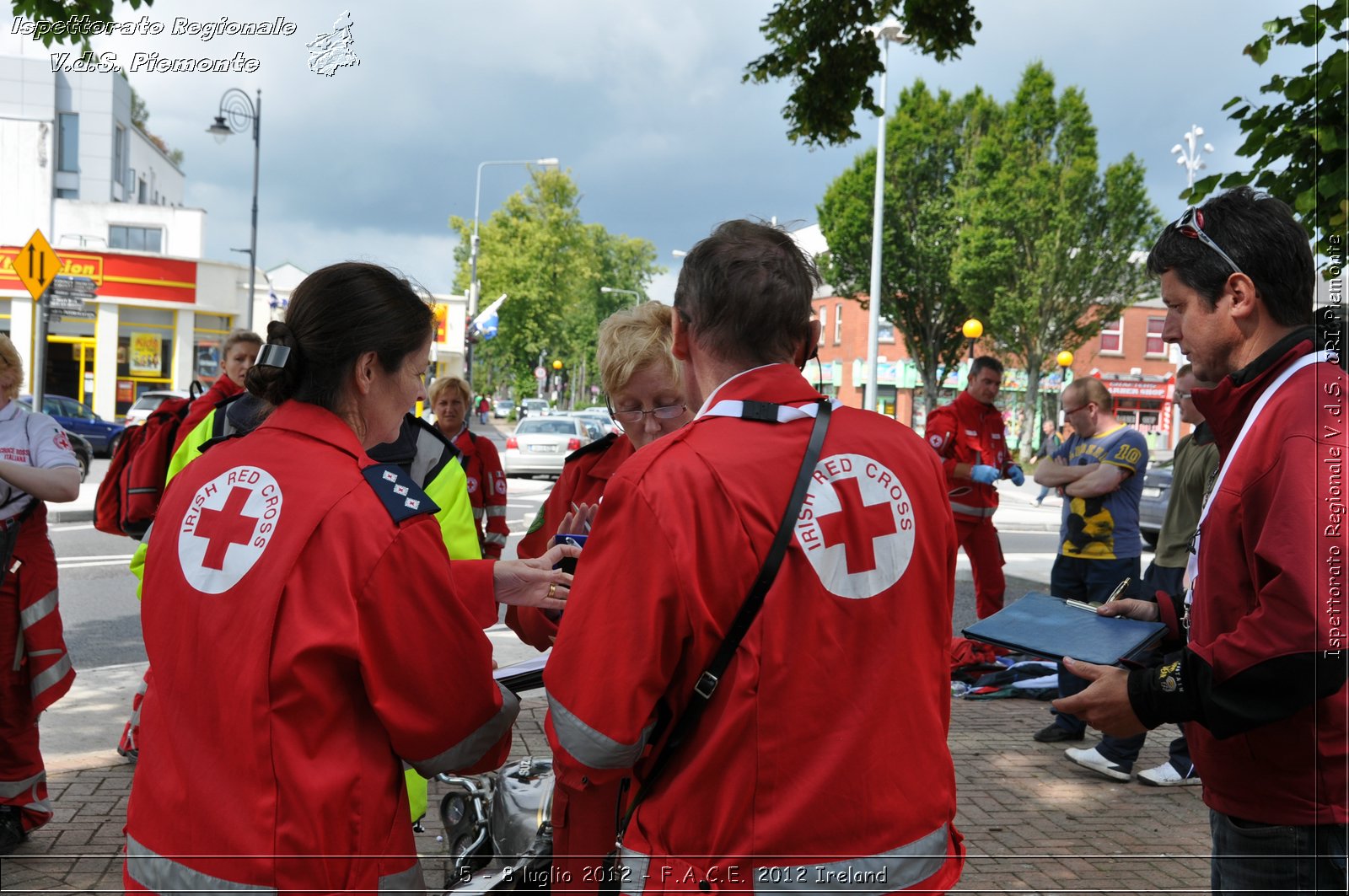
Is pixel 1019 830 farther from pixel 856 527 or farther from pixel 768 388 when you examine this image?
pixel 768 388

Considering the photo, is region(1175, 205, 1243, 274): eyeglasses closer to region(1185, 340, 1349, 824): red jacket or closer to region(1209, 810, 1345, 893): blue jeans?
region(1185, 340, 1349, 824): red jacket

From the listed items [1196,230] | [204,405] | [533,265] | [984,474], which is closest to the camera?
[1196,230]

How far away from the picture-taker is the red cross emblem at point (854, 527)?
176 cm

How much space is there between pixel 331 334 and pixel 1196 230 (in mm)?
1831

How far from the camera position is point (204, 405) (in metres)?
5.03

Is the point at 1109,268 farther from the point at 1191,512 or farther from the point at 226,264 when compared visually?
the point at 1191,512

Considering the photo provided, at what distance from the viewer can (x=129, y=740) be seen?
525cm

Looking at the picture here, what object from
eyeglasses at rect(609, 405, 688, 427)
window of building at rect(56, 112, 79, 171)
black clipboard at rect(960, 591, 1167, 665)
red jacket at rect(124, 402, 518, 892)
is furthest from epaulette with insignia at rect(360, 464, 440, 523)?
window of building at rect(56, 112, 79, 171)

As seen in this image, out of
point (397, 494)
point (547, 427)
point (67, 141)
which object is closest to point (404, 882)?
point (397, 494)

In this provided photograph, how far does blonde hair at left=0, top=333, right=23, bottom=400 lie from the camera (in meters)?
4.34

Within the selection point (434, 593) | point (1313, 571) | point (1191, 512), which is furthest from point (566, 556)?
point (1191, 512)

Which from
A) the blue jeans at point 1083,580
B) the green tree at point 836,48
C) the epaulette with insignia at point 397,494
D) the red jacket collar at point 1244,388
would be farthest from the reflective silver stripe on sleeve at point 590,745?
the green tree at point 836,48

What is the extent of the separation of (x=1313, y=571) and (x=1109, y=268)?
36.9 meters

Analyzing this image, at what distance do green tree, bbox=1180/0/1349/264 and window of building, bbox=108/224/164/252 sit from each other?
37.0 metres
